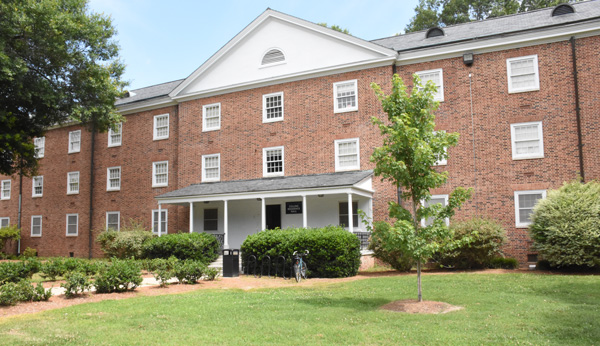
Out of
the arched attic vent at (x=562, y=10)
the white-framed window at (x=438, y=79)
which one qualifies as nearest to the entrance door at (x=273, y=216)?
the white-framed window at (x=438, y=79)

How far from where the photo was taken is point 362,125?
68.4 feet

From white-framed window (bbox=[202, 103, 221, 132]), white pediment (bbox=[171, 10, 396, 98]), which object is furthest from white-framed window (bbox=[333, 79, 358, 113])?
white-framed window (bbox=[202, 103, 221, 132])

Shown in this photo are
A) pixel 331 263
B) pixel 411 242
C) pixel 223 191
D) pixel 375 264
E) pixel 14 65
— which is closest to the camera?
pixel 411 242

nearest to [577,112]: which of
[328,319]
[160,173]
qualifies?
[328,319]

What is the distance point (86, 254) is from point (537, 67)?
2448cm

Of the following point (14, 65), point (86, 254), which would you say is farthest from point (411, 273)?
point (86, 254)

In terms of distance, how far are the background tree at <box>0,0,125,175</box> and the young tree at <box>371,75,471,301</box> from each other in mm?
14234

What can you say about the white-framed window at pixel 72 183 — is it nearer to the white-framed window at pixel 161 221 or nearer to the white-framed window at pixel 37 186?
the white-framed window at pixel 37 186

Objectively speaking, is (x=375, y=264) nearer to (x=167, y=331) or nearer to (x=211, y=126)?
(x=211, y=126)

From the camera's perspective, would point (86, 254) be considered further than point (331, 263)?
Yes

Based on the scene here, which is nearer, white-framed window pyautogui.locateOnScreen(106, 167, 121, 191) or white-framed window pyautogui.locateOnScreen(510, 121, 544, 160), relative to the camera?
white-framed window pyautogui.locateOnScreen(510, 121, 544, 160)

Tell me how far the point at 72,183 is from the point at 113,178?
350 centimetres

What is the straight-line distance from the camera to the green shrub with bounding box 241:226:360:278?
1644cm

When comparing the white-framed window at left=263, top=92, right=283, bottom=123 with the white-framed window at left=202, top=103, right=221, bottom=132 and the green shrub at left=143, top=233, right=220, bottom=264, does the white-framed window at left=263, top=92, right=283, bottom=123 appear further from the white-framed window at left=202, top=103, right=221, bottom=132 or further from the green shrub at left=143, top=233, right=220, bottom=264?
the green shrub at left=143, top=233, right=220, bottom=264
